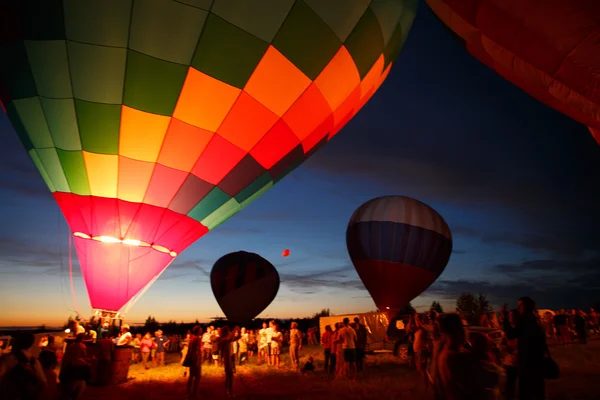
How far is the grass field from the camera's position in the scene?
582 cm

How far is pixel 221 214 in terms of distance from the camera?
8.57 m

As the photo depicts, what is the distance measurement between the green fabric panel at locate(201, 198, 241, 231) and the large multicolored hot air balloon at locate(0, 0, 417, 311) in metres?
0.22

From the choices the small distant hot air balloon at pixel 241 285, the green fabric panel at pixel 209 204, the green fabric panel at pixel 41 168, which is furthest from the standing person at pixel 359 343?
the small distant hot air balloon at pixel 241 285

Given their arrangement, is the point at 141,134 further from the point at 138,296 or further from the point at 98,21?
the point at 138,296

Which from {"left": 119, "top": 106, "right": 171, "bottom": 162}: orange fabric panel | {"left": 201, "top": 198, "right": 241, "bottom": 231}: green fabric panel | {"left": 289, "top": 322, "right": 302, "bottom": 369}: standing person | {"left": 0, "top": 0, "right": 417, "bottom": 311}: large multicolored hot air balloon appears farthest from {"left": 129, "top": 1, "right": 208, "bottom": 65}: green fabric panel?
{"left": 289, "top": 322, "right": 302, "bottom": 369}: standing person

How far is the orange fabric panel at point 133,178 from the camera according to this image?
7055mm

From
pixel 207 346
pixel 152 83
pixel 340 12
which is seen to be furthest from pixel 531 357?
pixel 207 346

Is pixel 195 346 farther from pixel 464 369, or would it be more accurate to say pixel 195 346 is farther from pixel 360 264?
pixel 360 264

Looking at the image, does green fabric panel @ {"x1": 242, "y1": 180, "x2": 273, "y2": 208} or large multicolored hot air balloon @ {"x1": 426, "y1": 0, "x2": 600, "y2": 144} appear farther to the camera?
green fabric panel @ {"x1": 242, "y1": 180, "x2": 273, "y2": 208}

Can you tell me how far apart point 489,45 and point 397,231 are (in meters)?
11.9

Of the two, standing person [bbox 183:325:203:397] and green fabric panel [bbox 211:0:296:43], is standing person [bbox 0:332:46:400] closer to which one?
standing person [bbox 183:325:203:397]

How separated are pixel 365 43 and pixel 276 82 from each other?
1995 millimetres

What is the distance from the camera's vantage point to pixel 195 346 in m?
5.91

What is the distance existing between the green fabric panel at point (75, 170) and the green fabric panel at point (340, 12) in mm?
4807
